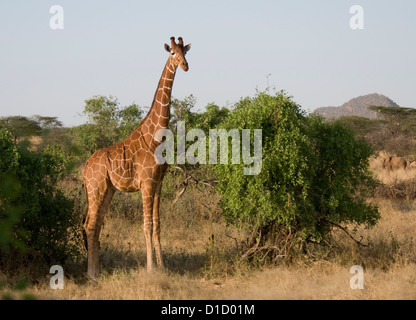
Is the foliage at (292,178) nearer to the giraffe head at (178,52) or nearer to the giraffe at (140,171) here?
the giraffe at (140,171)

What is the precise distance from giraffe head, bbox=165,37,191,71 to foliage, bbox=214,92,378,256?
1302 millimetres

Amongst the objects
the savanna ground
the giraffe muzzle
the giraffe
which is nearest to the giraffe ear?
the giraffe

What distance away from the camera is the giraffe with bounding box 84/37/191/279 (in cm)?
746

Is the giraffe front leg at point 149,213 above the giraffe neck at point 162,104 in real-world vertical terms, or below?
below

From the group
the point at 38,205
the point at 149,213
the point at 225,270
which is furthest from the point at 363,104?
the point at 38,205

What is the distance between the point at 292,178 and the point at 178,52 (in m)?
2.62

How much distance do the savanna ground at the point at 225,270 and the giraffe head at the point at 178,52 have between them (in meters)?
2.96

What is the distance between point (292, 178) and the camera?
7.49 metres

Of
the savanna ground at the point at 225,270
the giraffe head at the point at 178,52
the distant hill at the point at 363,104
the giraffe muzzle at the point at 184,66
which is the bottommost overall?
the savanna ground at the point at 225,270

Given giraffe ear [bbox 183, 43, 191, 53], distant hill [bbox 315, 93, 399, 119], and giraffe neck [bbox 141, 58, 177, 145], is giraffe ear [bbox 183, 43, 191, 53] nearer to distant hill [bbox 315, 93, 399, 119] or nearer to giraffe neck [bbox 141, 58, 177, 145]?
giraffe neck [bbox 141, 58, 177, 145]

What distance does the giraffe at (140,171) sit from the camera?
7461 millimetres

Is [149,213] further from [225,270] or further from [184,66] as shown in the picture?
[184,66]

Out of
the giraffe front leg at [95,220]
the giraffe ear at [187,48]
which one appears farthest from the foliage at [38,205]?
the giraffe ear at [187,48]
